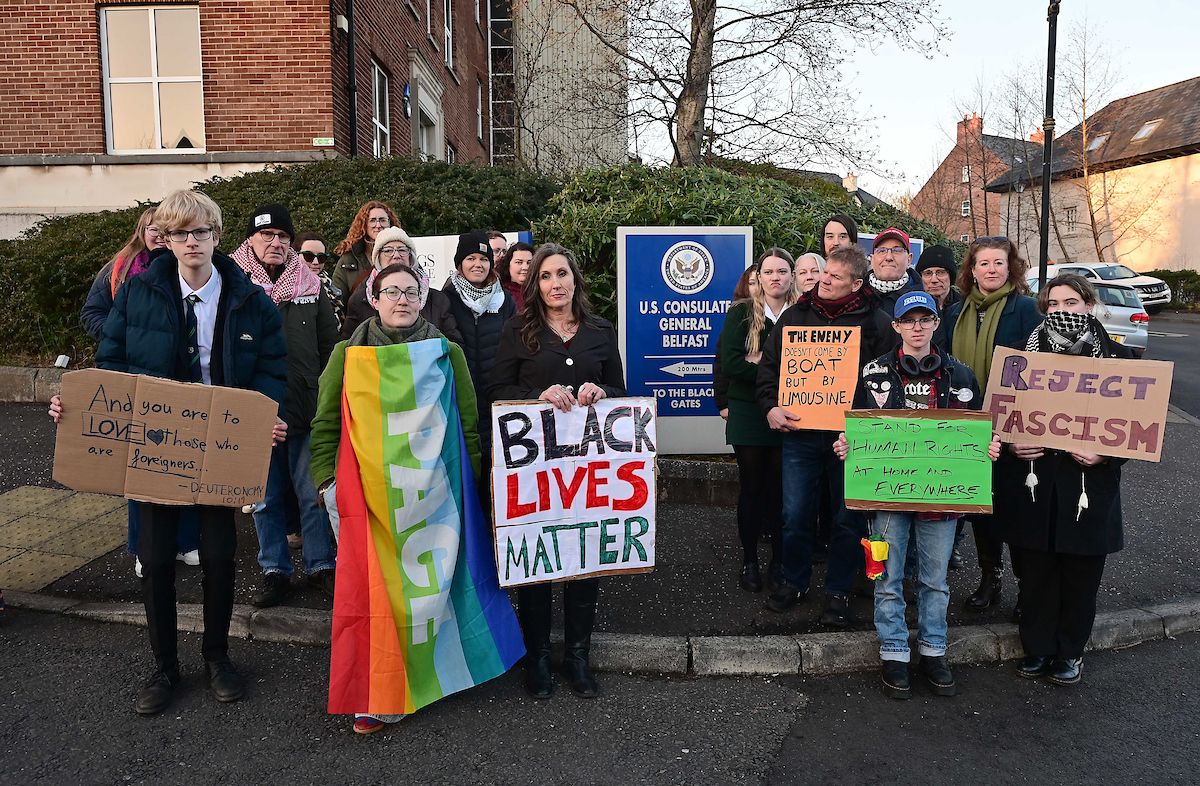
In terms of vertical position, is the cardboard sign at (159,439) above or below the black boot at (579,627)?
above

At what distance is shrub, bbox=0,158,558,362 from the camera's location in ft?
30.4

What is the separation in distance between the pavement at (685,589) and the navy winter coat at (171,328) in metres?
1.44

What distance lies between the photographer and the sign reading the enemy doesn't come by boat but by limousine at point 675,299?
678 centimetres

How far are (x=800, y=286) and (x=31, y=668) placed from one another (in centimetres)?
446

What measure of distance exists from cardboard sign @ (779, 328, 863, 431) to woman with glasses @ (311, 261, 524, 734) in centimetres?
175

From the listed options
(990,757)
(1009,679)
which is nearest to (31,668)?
(990,757)

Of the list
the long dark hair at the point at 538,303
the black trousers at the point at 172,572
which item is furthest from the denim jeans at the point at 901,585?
the black trousers at the point at 172,572

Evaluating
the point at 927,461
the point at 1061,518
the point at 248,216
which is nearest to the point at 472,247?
the point at 927,461

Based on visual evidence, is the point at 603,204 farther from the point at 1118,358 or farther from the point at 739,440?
Result: the point at 1118,358

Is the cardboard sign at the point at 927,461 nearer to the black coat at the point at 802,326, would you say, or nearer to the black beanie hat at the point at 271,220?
the black coat at the point at 802,326

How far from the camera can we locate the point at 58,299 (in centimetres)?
934

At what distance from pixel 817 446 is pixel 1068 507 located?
1.18 m

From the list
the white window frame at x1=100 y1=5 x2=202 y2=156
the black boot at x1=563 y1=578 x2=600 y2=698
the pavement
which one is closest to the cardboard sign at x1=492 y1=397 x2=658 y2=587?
the black boot at x1=563 y1=578 x2=600 y2=698

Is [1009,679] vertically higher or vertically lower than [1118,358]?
lower
